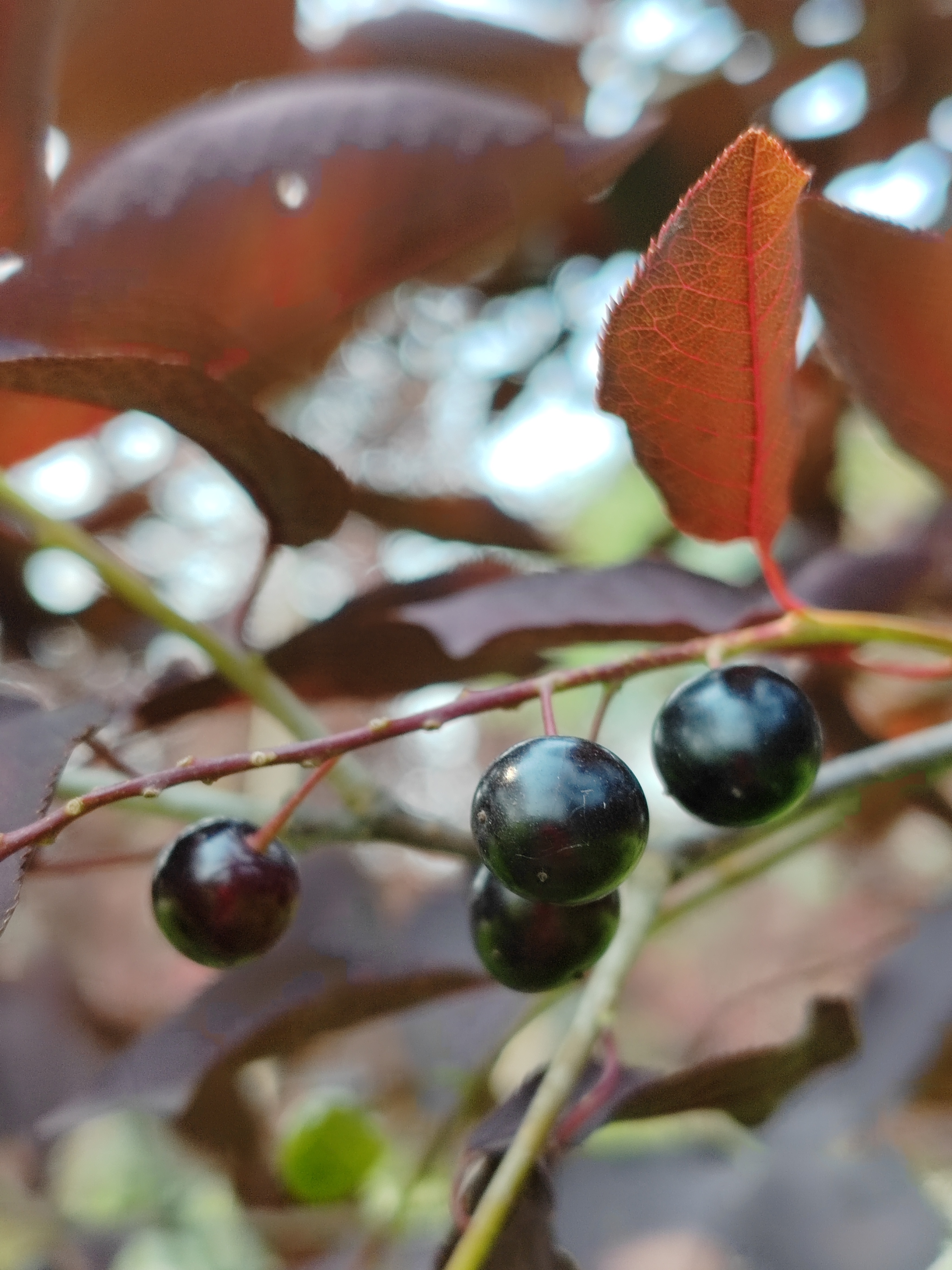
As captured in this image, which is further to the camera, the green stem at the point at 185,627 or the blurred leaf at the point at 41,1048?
the blurred leaf at the point at 41,1048

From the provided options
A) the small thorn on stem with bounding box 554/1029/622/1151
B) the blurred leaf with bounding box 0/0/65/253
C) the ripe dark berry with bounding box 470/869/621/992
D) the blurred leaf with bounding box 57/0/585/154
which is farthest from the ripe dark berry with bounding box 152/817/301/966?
the blurred leaf with bounding box 57/0/585/154

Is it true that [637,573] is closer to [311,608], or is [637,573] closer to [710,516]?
[710,516]

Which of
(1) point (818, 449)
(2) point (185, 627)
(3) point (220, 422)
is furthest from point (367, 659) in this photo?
(1) point (818, 449)

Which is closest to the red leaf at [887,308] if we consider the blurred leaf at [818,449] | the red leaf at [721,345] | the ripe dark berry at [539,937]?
the red leaf at [721,345]

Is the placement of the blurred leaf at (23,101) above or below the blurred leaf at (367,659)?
above

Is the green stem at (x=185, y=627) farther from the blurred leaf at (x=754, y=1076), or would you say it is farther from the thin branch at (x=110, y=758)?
the blurred leaf at (x=754, y=1076)

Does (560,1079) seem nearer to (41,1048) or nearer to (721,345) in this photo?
(721,345)

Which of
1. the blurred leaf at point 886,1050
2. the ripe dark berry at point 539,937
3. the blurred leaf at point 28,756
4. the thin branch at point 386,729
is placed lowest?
the blurred leaf at point 886,1050
